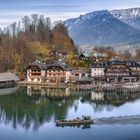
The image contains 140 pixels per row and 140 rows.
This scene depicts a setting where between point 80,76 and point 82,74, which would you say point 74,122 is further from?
point 82,74

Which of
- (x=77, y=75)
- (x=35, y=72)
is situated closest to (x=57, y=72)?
(x=77, y=75)

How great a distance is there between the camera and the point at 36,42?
53.8m

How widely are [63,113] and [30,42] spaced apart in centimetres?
2898

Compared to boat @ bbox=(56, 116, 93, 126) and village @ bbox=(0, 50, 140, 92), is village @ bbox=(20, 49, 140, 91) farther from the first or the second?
boat @ bbox=(56, 116, 93, 126)

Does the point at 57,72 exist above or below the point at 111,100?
above

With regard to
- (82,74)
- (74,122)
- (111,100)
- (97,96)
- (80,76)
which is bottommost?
(74,122)

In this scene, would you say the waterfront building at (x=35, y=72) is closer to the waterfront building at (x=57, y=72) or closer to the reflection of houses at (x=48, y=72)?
the reflection of houses at (x=48, y=72)

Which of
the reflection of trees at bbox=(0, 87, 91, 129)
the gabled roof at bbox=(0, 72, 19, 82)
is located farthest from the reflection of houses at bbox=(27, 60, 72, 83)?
the reflection of trees at bbox=(0, 87, 91, 129)

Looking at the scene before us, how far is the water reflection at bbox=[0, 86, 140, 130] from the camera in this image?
24016mm

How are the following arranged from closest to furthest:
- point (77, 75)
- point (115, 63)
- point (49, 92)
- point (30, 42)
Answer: point (49, 92), point (115, 63), point (77, 75), point (30, 42)

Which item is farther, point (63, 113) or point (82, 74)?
point (82, 74)

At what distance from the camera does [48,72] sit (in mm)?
42562

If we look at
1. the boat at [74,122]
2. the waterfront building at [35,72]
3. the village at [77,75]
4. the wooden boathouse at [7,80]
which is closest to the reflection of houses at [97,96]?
the village at [77,75]

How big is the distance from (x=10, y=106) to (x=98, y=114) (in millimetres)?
5921
